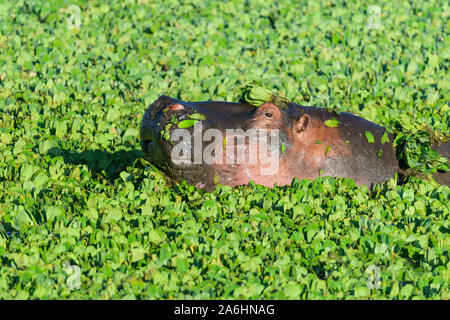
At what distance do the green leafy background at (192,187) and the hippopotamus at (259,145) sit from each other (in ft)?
0.56

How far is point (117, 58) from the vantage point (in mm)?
11000

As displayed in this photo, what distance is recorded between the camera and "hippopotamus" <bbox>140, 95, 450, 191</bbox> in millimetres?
6703

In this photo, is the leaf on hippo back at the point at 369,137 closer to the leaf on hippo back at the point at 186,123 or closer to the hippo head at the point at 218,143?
the hippo head at the point at 218,143

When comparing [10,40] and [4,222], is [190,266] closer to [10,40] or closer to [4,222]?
[4,222]

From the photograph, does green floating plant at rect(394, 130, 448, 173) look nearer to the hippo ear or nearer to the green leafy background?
the green leafy background

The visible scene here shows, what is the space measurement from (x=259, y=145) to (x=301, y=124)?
53 centimetres

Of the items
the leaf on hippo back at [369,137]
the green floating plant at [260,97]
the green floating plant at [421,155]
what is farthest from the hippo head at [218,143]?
the green floating plant at [421,155]

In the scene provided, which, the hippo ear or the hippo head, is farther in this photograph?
the hippo ear

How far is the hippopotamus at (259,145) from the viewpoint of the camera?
6703mm

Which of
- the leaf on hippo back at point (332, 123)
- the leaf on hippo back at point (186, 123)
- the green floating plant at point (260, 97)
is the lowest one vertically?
the leaf on hippo back at point (186, 123)

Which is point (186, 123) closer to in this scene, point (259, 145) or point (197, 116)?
point (197, 116)

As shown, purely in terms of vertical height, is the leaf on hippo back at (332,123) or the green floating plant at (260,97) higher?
the green floating plant at (260,97)

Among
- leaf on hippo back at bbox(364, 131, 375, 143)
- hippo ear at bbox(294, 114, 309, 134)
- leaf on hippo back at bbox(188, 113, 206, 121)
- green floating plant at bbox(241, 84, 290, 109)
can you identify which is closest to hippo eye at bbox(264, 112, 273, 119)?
green floating plant at bbox(241, 84, 290, 109)

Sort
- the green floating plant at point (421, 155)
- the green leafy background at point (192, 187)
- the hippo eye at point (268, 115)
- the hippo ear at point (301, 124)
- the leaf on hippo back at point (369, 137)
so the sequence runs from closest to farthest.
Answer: the green leafy background at point (192, 187) < the hippo eye at point (268, 115) < the hippo ear at point (301, 124) < the green floating plant at point (421, 155) < the leaf on hippo back at point (369, 137)
